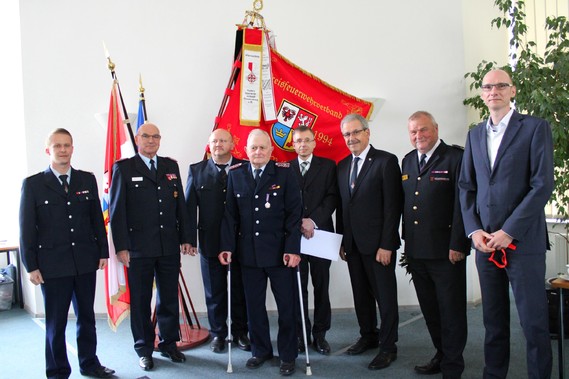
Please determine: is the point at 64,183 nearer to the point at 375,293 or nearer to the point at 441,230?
the point at 375,293

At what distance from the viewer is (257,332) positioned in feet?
10.1

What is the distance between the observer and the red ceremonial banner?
3.96 m

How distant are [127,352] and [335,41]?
332cm

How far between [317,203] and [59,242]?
172 cm

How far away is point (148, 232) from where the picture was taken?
3074 mm

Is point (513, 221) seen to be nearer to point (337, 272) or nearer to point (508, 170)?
point (508, 170)

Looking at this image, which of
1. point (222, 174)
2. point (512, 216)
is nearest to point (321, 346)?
point (222, 174)

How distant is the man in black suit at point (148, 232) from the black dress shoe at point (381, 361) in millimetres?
1342

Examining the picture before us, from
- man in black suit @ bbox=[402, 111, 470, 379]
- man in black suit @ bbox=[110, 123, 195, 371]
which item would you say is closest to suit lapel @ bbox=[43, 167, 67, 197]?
man in black suit @ bbox=[110, 123, 195, 371]

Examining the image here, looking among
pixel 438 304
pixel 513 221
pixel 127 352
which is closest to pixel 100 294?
pixel 127 352

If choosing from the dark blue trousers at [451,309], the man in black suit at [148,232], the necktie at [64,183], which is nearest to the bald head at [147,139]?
the man in black suit at [148,232]

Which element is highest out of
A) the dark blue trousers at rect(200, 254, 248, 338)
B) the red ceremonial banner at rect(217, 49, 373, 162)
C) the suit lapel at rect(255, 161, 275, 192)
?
the red ceremonial banner at rect(217, 49, 373, 162)

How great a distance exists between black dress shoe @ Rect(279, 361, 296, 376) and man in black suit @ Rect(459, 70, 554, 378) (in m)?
1.26

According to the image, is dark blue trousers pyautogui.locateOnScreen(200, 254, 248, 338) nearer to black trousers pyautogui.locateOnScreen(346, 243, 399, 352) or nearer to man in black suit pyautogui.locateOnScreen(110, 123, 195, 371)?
man in black suit pyautogui.locateOnScreen(110, 123, 195, 371)
